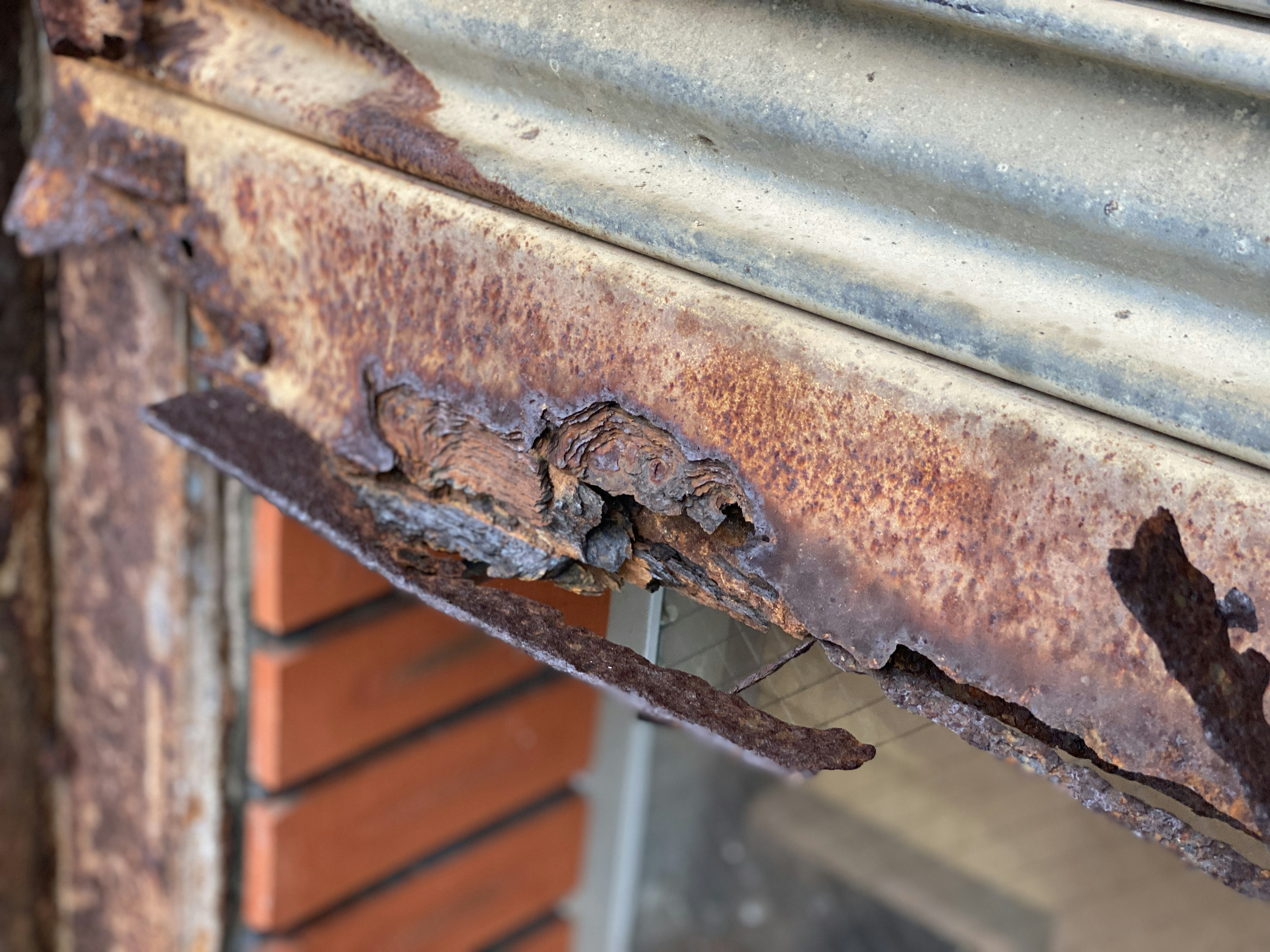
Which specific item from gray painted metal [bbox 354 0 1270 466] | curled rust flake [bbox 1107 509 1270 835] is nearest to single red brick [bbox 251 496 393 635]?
gray painted metal [bbox 354 0 1270 466]

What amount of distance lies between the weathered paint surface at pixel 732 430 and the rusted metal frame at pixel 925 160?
0.03 m

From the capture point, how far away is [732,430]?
68 centimetres

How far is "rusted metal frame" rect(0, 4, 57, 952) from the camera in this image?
124 centimetres

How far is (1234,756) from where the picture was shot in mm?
529

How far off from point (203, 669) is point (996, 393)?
3.77ft

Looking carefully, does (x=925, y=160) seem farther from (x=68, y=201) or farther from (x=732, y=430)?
(x=68, y=201)

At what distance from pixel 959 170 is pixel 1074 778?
342 mm

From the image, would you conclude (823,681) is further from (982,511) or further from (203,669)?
(203,669)

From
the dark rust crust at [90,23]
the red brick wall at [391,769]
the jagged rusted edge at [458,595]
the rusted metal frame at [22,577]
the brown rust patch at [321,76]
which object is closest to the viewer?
the jagged rusted edge at [458,595]

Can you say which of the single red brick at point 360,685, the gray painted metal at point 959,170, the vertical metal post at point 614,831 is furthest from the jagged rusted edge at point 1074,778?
the vertical metal post at point 614,831

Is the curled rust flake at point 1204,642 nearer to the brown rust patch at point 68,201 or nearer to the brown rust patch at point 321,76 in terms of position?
the brown rust patch at point 321,76

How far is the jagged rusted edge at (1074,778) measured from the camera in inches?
22.7

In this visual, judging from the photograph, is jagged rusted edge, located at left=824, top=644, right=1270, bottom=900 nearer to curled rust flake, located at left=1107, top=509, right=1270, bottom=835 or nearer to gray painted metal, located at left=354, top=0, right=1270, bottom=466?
curled rust flake, located at left=1107, top=509, right=1270, bottom=835

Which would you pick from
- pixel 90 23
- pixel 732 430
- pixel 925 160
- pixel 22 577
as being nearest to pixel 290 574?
pixel 22 577
